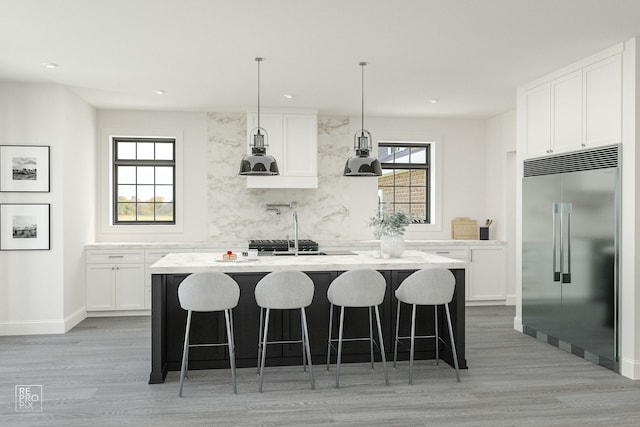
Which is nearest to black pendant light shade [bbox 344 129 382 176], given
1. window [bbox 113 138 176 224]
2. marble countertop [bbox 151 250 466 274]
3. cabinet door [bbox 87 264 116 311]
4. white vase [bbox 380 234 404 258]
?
white vase [bbox 380 234 404 258]

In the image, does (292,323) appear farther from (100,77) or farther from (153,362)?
(100,77)

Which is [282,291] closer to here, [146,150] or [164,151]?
[164,151]

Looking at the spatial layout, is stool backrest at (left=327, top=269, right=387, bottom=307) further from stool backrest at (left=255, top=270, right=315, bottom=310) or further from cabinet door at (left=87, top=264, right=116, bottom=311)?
cabinet door at (left=87, top=264, right=116, bottom=311)

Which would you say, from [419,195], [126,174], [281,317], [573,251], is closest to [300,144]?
[419,195]

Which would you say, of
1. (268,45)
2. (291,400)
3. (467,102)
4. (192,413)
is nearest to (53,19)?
(268,45)

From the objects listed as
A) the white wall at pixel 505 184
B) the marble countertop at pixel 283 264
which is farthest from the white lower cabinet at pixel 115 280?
the white wall at pixel 505 184

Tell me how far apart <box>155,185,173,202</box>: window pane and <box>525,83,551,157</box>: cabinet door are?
4640 mm

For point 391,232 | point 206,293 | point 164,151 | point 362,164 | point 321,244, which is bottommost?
point 206,293

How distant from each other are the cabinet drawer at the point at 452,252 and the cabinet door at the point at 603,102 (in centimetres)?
277

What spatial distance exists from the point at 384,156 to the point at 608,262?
384cm

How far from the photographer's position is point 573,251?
187 inches

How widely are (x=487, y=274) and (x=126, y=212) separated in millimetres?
5059

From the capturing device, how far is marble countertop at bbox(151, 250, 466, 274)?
13.5 feet

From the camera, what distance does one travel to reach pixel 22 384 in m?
4.00
